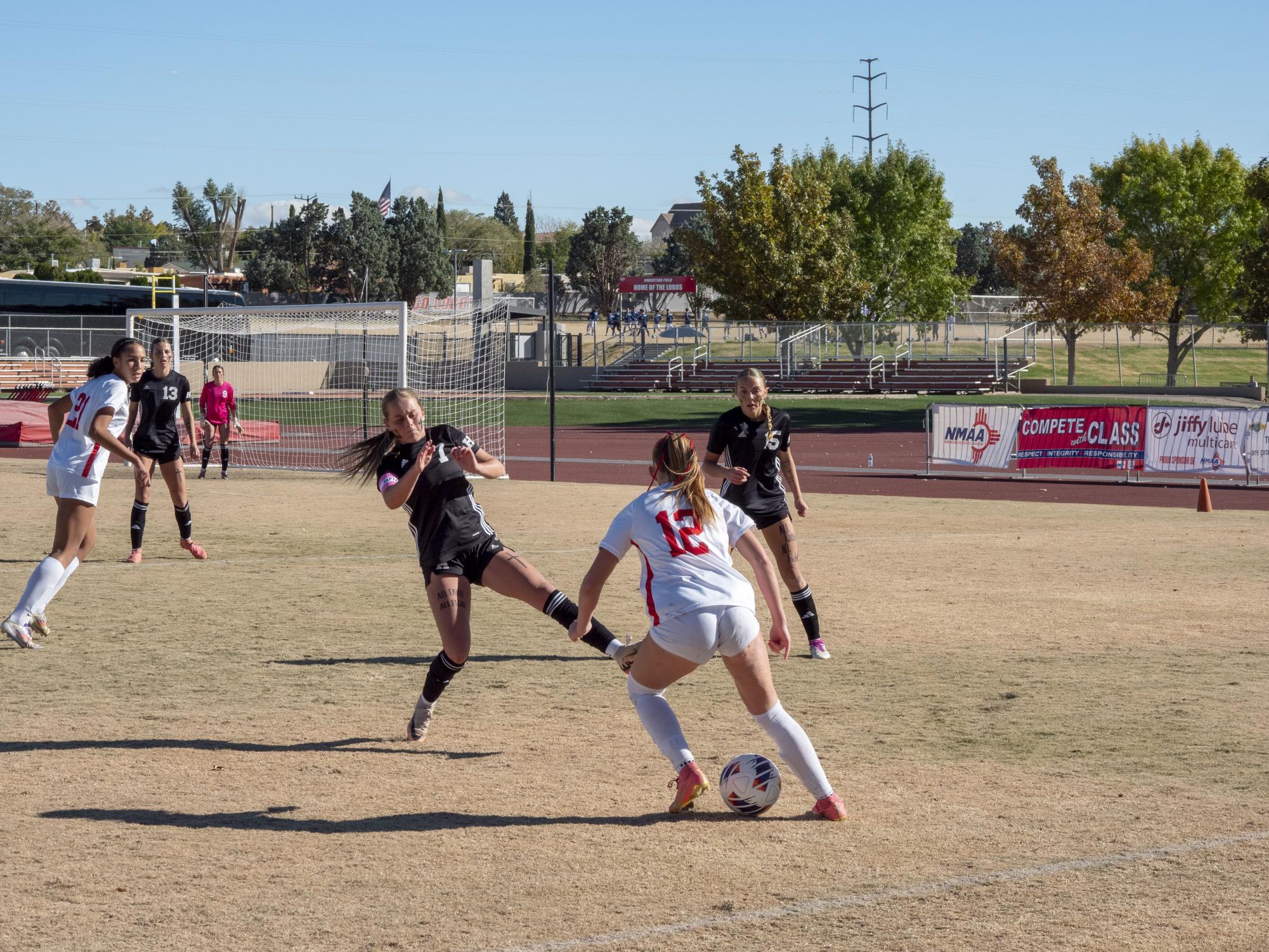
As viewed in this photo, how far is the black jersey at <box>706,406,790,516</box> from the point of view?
9.90m

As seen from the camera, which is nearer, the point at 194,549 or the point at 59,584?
the point at 59,584

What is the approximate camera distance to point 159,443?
1450cm

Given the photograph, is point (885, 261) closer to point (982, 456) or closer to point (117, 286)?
point (117, 286)

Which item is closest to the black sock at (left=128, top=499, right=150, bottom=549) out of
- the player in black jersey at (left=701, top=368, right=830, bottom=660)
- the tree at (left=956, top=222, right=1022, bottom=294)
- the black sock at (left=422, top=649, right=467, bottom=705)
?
the player in black jersey at (left=701, top=368, right=830, bottom=660)

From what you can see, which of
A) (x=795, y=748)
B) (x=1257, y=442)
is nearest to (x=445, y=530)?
(x=795, y=748)

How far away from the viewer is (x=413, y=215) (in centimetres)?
10406

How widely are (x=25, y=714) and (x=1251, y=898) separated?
6.55 meters

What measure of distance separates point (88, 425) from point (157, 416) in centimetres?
454

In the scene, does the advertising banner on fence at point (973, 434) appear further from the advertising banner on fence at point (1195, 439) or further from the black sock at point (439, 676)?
the black sock at point (439, 676)

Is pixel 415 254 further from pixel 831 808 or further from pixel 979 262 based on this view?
pixel 831 808

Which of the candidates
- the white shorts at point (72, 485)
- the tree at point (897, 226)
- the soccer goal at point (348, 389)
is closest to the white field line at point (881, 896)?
the white shorts at point (72, 485)

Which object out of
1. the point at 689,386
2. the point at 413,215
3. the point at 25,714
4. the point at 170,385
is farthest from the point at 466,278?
the point at 25,714

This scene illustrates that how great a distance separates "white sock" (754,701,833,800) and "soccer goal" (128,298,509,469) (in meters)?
18.9

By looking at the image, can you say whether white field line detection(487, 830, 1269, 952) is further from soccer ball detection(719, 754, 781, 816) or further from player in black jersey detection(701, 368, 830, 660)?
player in black jersey detection(701, 368, 830, 660)
